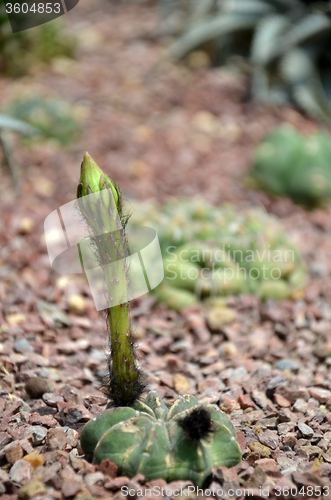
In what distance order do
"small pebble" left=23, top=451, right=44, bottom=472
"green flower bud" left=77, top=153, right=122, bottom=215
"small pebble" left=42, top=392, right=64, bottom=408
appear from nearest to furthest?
1. "green flower bud" left=77, top=153, right=122, bottom=215
2. "small pebble" left=23, top=451, right=44, bottom=472
3. "small pebble" left=42, top=392, right=64, bottom=408

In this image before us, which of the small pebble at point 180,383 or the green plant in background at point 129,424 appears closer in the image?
the green plant in background at point 129,424

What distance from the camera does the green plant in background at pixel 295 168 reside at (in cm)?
390

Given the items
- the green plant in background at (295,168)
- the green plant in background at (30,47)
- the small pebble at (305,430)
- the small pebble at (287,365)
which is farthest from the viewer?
the green plant in background at (30,47)

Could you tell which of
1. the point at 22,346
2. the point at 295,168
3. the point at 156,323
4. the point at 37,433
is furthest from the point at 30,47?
the point at 37,433

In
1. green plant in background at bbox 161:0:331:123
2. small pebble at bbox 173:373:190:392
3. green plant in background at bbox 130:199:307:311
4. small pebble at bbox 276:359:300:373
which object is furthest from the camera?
green plant in background at bbox 161:0:331:123

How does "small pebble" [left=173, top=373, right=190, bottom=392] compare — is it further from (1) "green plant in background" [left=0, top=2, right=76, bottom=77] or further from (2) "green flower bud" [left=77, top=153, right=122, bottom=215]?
(1) "green plant in background" [left=0, top=2, right=76, bottom=77]

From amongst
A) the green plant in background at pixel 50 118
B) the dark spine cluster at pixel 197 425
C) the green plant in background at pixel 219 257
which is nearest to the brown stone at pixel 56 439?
the dark spine cluster at pixel 197 425

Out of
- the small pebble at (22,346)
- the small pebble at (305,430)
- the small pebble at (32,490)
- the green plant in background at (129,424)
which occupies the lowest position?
the small pebble at (305,430)

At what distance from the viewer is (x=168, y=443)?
1.31 meters

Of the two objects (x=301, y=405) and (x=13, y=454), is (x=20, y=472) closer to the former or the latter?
(x=13, y=454)

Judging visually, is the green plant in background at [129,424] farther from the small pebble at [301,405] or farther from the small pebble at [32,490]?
the small pebble at [301,405]

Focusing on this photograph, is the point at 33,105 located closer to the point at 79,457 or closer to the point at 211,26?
the point at 211,26

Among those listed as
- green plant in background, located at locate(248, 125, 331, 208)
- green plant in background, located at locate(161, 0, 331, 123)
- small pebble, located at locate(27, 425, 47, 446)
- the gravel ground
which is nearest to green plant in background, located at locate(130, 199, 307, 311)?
the gravel ground

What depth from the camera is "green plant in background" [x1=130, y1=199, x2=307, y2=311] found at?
2.75m
